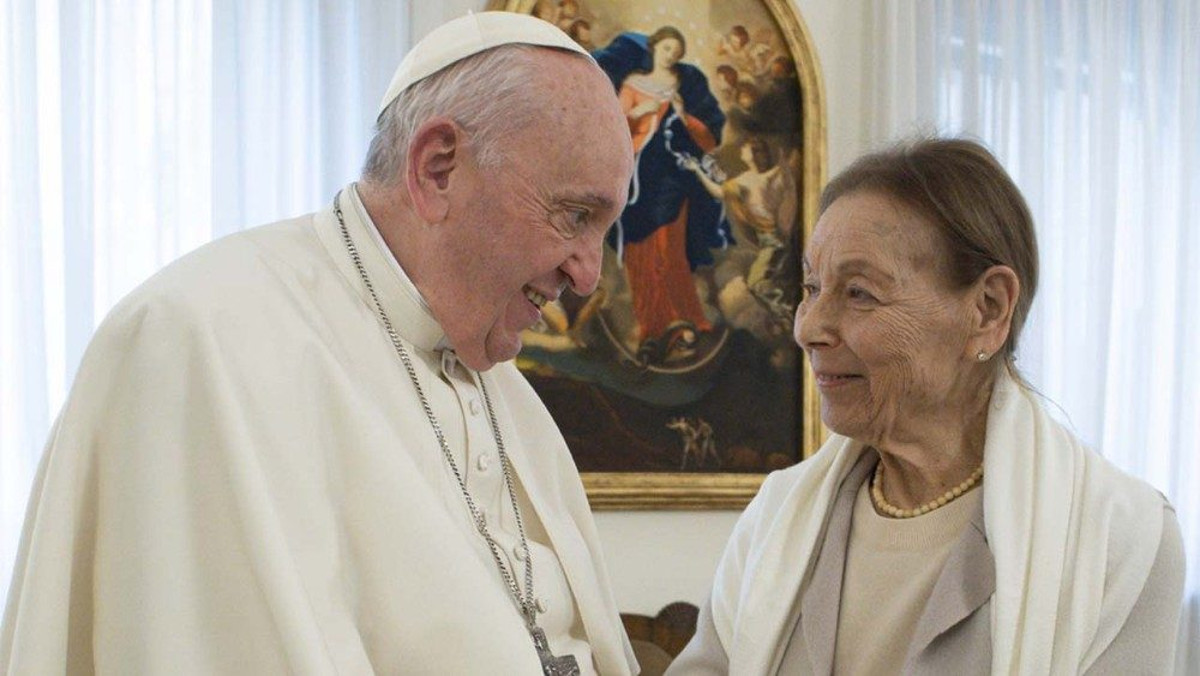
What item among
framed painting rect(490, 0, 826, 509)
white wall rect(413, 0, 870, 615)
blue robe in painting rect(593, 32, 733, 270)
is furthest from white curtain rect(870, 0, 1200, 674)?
blue robe in painting rect(593, 32, 733, 270)

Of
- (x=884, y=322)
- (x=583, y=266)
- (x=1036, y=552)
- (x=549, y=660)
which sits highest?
(x=583, y=266)

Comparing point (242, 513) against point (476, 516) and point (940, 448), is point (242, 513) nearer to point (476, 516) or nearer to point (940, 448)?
point (476, 516)

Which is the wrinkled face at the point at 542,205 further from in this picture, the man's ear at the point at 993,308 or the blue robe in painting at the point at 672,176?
the blue robe in painting at the point at 672,176

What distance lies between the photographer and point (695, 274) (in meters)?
5.12

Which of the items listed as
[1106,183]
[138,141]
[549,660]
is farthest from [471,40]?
[1106,183]

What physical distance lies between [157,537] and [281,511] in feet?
0.53

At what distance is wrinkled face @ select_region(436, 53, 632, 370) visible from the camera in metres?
2.16

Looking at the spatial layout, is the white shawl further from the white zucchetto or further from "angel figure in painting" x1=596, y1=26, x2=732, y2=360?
"angel figure in painting" x1=596, y1=26, x2=732, y2=360

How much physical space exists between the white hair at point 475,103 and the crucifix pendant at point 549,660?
0.74 meters

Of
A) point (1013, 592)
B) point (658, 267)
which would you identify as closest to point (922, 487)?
point (1013, 592)

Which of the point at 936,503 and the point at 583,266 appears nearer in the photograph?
the point at 583,266

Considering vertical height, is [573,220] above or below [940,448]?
A: above

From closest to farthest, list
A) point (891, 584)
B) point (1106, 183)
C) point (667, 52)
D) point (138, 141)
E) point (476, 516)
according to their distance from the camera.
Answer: point (476, 516) → point (891, 584) → point (138, 141) → point (667, 52) → point (1106, 183)

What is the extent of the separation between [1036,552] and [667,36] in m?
3.19
